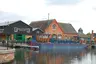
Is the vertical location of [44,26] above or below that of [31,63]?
above

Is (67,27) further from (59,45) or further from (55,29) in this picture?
(59,45)

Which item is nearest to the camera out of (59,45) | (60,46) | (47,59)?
(47,59)

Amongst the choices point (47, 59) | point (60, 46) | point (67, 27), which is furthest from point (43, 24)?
point (47, 59)

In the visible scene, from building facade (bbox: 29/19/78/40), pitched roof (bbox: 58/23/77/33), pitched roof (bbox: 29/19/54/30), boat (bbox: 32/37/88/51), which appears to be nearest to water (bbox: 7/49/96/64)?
boat (bbox: 32/37/88/51)

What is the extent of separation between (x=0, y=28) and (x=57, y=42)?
49.5ft

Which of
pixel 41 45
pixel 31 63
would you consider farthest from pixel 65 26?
pixel 31 63

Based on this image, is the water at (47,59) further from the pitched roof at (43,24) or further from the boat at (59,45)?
the pitched roof at (43,24)

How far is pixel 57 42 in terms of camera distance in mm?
59406

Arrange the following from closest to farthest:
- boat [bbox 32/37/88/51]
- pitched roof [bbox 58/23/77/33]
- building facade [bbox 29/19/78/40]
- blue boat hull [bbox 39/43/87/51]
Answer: boat [bbox 32/37/88/51] < blue boat hull [bbox 39/43/87/51] < building facade [bbox 29/19/78/40] < pitched roof [bbox 58/23/77/33]

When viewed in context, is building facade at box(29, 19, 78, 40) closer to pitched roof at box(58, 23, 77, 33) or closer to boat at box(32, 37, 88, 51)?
pitched roof at box(58, 23, 77, 33)

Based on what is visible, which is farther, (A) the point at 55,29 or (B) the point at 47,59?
(A) the point at 55,29

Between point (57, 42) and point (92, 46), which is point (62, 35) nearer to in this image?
point (92, 46)

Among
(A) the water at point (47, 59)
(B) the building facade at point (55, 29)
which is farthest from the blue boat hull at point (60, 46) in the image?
(A) the water at point (47, 59)

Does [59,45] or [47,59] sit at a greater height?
[59,45]
